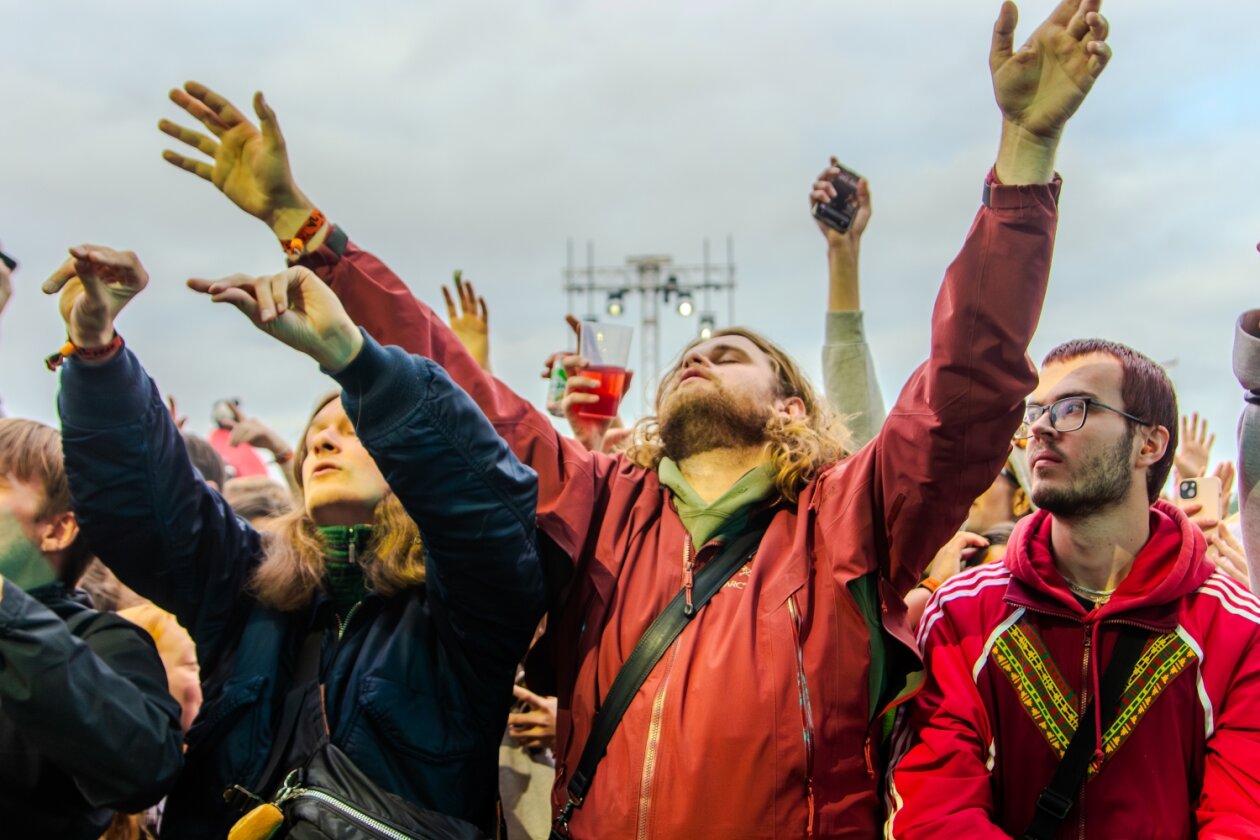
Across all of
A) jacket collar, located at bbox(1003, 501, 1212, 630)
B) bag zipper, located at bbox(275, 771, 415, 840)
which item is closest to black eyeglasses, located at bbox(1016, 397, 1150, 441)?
jacket collar, located at bbox(1003, 501, 1212, 630)

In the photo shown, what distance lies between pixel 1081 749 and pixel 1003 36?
1.48m

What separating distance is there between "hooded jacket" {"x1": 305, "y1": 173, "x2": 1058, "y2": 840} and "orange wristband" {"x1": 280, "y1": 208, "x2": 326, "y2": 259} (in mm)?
886

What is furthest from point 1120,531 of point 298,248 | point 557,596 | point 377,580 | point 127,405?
point 127,405

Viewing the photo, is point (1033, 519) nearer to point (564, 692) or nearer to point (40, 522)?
point (564, 692)

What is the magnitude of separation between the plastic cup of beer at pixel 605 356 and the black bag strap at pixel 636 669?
1.29 metres

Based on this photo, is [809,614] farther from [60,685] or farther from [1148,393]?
[60,685]

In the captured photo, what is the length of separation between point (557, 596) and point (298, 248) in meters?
1.08

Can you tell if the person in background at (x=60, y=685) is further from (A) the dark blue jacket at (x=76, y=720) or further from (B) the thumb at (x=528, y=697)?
(B) the thumb at (x=528, y=697)

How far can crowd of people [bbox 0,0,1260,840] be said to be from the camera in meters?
2.19

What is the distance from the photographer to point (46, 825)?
7.60 ft

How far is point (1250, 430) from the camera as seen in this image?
291cm

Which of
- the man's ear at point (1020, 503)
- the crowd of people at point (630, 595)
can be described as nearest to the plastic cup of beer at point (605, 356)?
the crowd of people at point (630, 595)

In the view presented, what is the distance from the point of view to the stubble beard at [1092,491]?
2461 millimetres

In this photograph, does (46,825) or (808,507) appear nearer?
(46,825)
